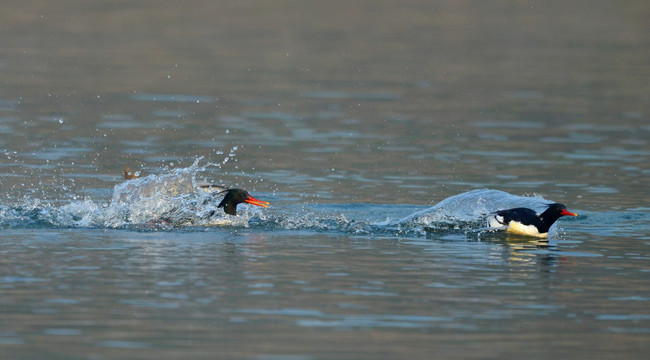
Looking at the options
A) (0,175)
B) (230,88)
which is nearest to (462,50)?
(230,88)

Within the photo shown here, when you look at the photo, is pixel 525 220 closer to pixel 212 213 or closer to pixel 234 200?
pixel 234 200

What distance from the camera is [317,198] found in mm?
17484

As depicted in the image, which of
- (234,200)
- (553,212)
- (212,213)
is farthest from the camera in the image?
(234,200)

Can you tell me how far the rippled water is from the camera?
10.2m

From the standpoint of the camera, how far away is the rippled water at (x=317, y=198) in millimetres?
10234

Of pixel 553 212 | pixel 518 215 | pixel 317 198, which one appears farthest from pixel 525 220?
pixel 317 198

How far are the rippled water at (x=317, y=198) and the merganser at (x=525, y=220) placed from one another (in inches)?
6.7

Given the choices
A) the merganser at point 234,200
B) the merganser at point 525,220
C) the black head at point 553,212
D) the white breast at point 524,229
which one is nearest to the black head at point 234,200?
the merganser at point 234,200

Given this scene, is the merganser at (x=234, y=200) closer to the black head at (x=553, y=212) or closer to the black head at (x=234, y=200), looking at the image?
the black head at (x=234, y=200)

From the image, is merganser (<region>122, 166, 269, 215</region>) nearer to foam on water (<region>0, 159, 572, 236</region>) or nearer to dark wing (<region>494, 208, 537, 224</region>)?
foam on water (<region>0, 159, 572, 236</region>)

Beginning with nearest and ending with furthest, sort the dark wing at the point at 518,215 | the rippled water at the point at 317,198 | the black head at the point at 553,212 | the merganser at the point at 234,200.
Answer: the rippled water at the point at 317,198
the black head at the point at 553,212
the dark wing at the point at 518,215
the merganser at the point at 234,200

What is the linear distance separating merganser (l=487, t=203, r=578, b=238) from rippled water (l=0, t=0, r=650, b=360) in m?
0.17

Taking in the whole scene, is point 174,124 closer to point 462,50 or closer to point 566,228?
Answer: point 566,228

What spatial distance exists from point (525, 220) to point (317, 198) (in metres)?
3.27
